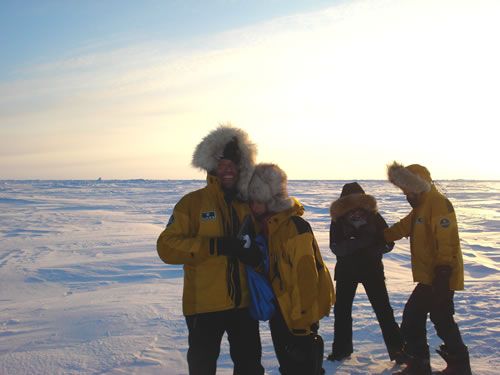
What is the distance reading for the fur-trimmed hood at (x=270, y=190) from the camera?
263cm

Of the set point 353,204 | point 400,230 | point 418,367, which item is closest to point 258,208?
point 353,204

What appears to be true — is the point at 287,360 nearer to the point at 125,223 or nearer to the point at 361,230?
the point at 361,230

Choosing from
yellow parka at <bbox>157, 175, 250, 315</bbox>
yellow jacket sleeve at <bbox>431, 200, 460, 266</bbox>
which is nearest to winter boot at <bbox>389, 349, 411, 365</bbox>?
yellow jacket sleeve at <bbox>431, 200, 460, 266</bbox>

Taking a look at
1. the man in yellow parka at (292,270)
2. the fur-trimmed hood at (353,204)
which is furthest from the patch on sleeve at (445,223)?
the man in yellow parka at (292,270)

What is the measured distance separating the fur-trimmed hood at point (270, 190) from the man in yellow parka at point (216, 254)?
6 centimetres

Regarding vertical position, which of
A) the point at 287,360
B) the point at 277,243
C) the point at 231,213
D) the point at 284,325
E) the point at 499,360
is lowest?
the point at 499,360

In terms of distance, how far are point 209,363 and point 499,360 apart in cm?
247

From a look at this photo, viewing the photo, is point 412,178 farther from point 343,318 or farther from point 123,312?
point 123,312

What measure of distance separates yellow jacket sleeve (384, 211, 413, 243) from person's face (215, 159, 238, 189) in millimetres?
1591

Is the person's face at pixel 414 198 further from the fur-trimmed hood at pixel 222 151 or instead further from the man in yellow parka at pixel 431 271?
the fur-trimmed hood at pixel 222 151

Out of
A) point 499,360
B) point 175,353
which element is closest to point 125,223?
point 175,353

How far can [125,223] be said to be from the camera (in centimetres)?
1411

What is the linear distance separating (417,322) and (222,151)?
6.19 ft

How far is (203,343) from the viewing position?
254 cm
